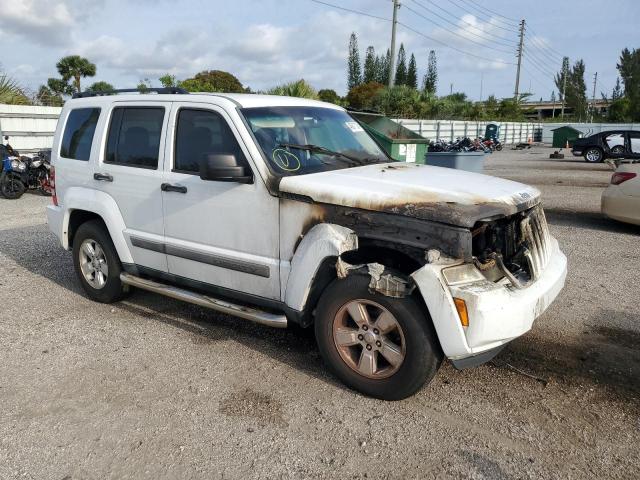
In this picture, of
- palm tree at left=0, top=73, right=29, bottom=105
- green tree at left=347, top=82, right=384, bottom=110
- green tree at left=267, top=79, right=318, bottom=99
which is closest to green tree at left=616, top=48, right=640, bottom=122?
green tree at left=347, top=82, right=384, bottom=110

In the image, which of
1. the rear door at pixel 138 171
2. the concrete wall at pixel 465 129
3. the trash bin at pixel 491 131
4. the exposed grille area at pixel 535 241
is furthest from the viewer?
the trash bin at pixel 491 131

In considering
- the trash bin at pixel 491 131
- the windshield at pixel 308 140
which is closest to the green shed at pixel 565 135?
the trash bin at pixel 491 131

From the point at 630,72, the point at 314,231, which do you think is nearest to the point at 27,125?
the point at 314,231

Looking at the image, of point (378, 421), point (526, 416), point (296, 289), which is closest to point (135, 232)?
point (296, 289)

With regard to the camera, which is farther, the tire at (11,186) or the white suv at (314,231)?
the tire at (11,186)

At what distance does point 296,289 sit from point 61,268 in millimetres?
4166

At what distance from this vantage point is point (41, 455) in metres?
2.97

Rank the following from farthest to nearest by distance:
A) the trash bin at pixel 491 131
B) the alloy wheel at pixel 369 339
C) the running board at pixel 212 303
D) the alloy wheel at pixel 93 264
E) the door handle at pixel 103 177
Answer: the trash bin at pixel 491 131, the alloy wheel at pixel 93 264, the door handle at pixel 103 177, the running board at pixel 212 303, the alloy wheel at pixel 369 339

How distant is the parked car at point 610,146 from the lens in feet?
69.3

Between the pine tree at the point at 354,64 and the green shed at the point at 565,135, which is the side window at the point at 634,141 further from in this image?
the pine tree at the point at 354,64

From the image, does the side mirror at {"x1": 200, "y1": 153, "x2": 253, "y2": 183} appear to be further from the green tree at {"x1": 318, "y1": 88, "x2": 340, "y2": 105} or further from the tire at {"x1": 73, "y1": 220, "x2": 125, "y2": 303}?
the green tree at {"x1": 318, "y1": 88, "x2": 340, "y2": 105}

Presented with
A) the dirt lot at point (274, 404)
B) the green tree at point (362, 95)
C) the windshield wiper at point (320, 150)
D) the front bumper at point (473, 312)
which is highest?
the green tree at point (362, 95)

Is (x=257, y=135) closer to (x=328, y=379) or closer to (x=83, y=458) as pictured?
(x=328, y=379)

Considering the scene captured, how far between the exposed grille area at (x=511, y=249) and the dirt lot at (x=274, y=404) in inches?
31.3
